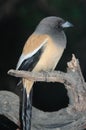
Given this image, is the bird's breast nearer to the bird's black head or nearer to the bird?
the bird

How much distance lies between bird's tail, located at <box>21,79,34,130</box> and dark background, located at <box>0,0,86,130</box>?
1.57m

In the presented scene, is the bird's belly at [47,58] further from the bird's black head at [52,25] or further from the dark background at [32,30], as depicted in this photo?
the dark background at [32,30]

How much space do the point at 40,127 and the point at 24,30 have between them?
1.95 metres

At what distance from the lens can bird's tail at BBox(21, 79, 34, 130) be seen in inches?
161

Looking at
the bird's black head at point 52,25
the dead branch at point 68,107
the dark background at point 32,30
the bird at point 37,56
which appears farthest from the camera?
the dark background at point 32,30

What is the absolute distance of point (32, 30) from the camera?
19.3ft

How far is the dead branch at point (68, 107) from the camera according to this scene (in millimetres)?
3936

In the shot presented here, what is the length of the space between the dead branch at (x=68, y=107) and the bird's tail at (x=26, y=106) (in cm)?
3

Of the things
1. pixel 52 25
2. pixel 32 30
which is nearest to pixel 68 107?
pixel 52 25

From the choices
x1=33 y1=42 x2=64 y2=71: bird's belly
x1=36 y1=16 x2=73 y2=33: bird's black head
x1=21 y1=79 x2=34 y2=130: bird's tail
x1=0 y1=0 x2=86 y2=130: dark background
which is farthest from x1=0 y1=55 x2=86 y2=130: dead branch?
x1=0 y1=0 x2=86 y2=130: dark background

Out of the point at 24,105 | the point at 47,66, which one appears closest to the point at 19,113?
the point at 24,105

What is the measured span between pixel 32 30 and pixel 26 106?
5.94 ft

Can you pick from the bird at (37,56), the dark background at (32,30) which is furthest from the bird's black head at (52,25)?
the dark background at (32,30)

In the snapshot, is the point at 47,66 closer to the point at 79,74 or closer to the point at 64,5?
the point at 79,74
